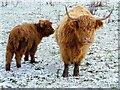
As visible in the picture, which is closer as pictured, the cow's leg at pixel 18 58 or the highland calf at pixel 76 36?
the highland calf at pixel 76 36

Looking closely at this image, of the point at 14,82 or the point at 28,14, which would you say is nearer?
the point at 14,82

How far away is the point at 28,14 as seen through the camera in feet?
60.8

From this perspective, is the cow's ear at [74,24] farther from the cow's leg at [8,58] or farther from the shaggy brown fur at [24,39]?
the cow's leg at [8,58]

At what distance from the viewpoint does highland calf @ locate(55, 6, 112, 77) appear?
7.71 meters

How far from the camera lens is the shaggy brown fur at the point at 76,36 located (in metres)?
7.71

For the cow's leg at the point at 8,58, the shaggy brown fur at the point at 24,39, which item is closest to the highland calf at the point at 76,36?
the shaggy brown fur at the point at 24,39

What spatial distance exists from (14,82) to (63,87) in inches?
41.9

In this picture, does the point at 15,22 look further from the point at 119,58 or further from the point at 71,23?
the point at 71,23

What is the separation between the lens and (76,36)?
790cm

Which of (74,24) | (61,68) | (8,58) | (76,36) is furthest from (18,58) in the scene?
(74,24)

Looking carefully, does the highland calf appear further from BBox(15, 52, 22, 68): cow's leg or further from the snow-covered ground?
BBox(15, 52, 22, 68): cow's leg

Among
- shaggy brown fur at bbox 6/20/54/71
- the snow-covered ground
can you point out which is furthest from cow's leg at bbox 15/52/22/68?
the snow-covered ground

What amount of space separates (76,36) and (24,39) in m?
1.44

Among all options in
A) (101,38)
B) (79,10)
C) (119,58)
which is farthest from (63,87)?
(101,38)
